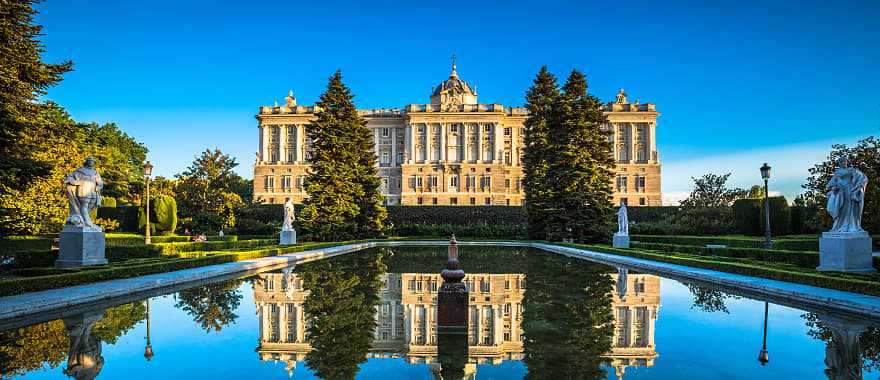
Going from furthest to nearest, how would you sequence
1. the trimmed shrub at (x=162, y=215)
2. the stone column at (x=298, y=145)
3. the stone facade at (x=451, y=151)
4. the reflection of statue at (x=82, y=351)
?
1. the stone column at (x=298, y=145)
2. the stone facade at (x=451, y=151)
3. the trimmed shrub at (x=162, y=215)
4. the reflection of statue at (x=82, y=351)

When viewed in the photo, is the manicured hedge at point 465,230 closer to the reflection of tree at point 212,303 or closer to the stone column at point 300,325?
the reflection of tree at point 212,303

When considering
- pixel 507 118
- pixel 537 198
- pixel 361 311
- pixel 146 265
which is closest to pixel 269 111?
pixel 507 118

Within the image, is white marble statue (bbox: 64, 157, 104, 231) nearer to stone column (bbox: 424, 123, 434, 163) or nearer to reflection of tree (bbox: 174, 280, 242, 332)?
reflection of tree (bbox: 174, 280, 242, 332)

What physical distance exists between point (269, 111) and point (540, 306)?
6979 cm

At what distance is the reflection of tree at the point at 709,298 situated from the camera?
8695 mm

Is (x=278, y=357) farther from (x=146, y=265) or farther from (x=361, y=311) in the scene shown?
(x=146, y=265)

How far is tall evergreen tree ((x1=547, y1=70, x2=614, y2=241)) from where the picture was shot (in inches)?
1154

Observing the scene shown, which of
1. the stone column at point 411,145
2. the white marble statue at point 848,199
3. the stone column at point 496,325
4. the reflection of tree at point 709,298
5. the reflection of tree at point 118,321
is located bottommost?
the reflection of tree at point 709,298

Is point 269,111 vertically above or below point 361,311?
above

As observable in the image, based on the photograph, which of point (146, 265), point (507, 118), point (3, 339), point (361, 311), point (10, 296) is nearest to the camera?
point (3, 339)

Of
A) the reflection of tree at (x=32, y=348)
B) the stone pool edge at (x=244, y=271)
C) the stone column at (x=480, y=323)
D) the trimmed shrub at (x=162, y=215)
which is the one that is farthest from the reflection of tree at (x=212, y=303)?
the trimmed shrub at (x=162, y=215)

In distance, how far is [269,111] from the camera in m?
72.6

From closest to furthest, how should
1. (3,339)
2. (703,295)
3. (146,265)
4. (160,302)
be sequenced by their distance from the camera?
(3,339) < (160,302) < (703,295) < (146,265)

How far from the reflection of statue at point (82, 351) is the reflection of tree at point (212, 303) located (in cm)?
128
